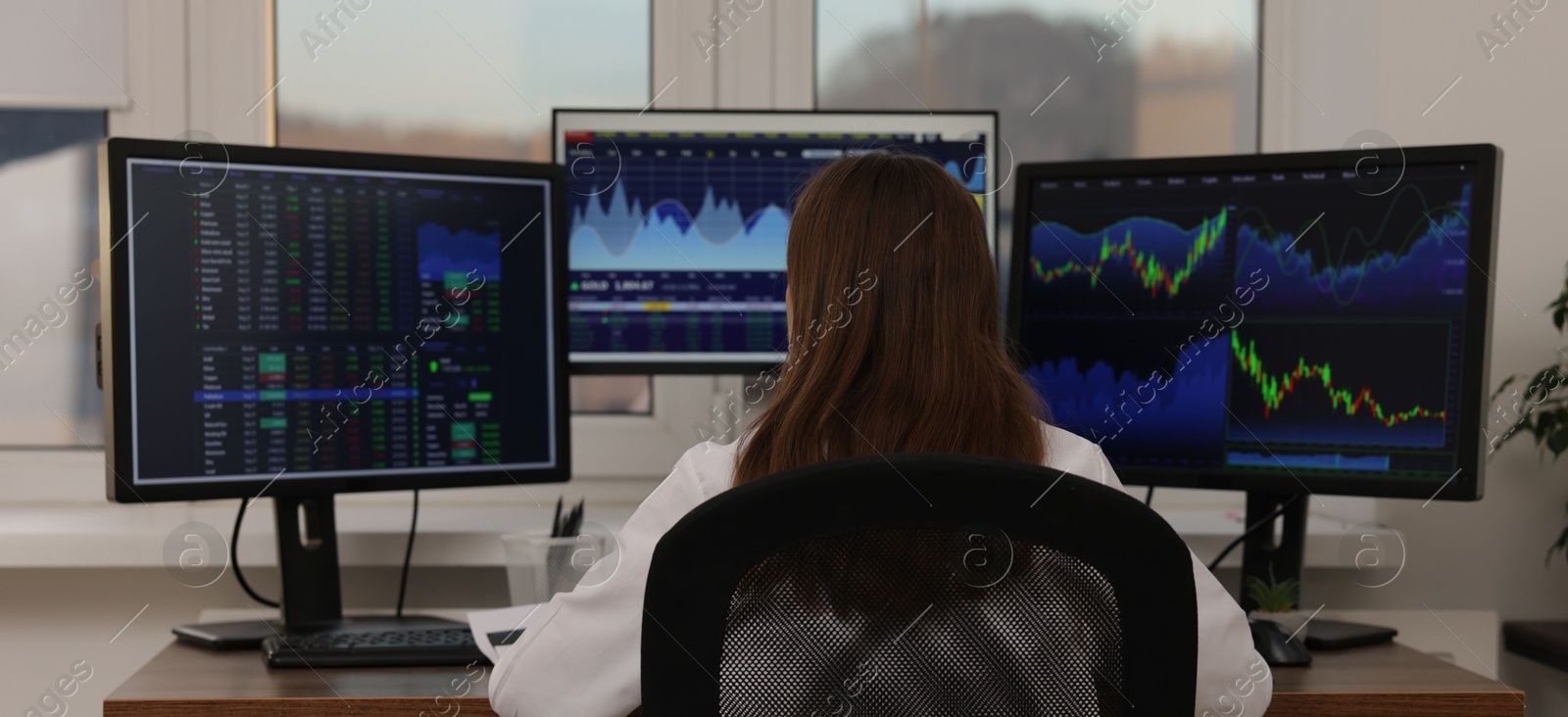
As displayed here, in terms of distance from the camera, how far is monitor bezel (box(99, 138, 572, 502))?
1248 millimetres

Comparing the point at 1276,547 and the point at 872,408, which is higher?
the point at 872,408

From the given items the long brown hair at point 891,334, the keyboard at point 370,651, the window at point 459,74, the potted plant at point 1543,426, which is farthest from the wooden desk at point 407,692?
the window at point 459,74

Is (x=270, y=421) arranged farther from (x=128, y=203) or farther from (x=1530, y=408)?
(x=1530, y=408)

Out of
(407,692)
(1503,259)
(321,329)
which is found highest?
(1503,259)

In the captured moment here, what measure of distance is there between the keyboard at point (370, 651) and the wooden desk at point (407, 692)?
0.01m

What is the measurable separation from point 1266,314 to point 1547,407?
665 mm

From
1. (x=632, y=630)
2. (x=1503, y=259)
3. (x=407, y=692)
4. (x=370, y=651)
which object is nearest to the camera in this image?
(x=632, y=630)

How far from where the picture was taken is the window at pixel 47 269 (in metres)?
1.88

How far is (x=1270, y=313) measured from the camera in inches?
54.5

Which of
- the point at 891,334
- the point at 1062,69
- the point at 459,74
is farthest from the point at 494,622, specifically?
the point at 1062,69

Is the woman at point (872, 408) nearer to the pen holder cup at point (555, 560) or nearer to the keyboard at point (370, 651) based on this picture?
the keyboard at point (370, 651)

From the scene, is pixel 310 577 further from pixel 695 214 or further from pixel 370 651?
pixel 695 214

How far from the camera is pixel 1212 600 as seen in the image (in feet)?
2.84

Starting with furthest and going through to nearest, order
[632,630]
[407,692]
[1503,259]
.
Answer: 1. [1503,259]
2. [407,692]
3. [632,630]
